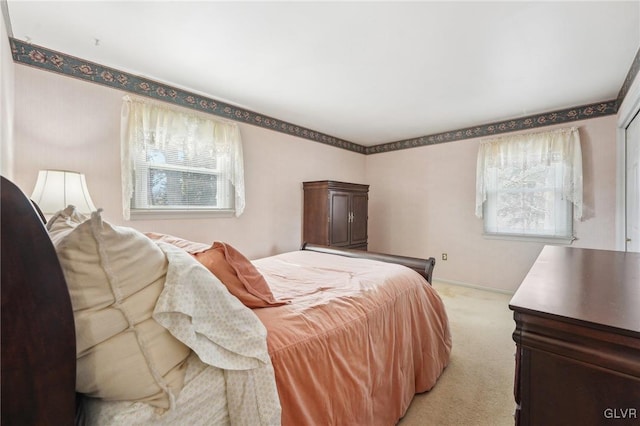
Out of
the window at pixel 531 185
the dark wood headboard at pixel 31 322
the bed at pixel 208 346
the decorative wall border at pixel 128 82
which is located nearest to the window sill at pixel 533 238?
the window at pixel 531 185

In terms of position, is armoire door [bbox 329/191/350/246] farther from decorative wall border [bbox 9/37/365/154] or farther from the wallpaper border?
decorative wall border [bbox 9/37/365/154]

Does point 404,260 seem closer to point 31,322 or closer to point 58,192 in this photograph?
point 31,322

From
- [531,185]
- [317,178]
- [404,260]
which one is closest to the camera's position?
[404,260]

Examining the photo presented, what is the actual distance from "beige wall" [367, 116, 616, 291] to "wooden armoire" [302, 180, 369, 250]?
911mm

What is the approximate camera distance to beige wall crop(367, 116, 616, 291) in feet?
10.4

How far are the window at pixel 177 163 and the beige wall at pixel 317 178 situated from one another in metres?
0.12

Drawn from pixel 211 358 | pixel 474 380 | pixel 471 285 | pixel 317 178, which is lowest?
pixel 474 380

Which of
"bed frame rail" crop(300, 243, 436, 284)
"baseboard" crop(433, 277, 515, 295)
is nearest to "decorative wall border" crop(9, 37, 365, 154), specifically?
"bed frame rail" crop(300, 243, 436, 284)

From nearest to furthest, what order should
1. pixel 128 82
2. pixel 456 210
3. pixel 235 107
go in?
pixel 128 82
pixel 235 107
pixel 456 210

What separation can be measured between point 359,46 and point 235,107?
180 cm

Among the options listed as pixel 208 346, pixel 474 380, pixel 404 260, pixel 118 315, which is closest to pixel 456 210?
Result: pixel 404 260

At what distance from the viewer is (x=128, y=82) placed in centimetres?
251

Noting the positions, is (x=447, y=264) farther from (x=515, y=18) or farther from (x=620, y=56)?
(x=515, y=18)

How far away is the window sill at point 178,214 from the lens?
258 cm
